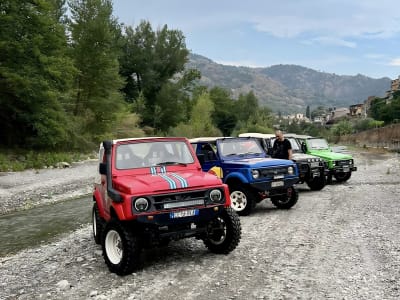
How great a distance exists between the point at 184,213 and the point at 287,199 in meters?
5.90

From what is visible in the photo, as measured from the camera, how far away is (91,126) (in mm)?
39406

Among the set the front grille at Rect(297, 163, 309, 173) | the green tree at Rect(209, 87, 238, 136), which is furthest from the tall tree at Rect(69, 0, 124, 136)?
the green tree at Rect(209, 87, 238, 136)

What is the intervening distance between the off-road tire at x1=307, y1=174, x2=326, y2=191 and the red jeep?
870 cm

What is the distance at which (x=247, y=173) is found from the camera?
10.4 m

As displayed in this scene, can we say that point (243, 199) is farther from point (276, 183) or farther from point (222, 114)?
point (222, 114)

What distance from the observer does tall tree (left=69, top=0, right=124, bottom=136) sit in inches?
1532

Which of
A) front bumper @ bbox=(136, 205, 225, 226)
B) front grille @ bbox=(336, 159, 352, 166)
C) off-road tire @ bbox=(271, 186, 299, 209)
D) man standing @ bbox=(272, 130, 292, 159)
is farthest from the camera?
front grille @ bbox=(336, 159, 352, 166)

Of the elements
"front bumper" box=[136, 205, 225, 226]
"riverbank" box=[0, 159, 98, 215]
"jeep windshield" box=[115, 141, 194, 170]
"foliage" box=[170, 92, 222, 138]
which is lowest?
"riverbank" box=[0, 159, 98, 215]

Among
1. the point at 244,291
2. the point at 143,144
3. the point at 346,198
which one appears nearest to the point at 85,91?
the point at 346,198

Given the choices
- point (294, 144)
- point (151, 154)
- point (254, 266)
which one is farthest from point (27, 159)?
point (254, 266)

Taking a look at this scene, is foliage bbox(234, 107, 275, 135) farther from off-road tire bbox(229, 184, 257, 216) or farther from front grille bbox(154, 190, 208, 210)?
front grille bbox(154, 190, 208, 210)

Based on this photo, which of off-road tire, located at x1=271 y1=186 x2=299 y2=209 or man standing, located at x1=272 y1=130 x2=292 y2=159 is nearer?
off-road tire, located at x1=271 y1=186 x2=299 y2=209

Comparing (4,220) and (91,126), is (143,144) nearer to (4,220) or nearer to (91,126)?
(4,220)

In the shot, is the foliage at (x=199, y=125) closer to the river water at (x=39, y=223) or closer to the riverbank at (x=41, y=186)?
the riverbank at (x=41, y=186)
